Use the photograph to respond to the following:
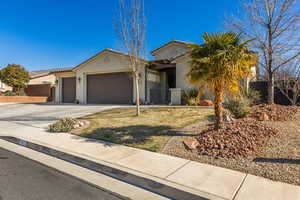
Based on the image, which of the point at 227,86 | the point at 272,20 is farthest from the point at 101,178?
the point at 272,20

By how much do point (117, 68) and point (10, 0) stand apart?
→ 8.71 metres

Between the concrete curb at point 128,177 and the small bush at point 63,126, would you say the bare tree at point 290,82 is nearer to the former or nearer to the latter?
the concrete curb at point 128,177

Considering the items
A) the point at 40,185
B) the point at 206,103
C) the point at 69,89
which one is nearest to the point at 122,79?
the point at 69,89

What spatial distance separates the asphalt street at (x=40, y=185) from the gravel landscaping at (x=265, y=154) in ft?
7.20

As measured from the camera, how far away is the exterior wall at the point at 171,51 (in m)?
17.6

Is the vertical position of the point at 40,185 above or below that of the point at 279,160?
below

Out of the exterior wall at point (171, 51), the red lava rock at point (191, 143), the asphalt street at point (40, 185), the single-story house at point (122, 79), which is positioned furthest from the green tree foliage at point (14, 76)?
the red lava rock at point (191, 143)

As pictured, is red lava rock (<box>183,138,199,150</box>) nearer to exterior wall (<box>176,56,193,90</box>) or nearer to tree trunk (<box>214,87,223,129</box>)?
tree trunk (<box>214,87,223,129</box>)

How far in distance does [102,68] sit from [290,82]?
14046 millimetres

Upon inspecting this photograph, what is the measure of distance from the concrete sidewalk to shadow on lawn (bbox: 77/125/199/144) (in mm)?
494

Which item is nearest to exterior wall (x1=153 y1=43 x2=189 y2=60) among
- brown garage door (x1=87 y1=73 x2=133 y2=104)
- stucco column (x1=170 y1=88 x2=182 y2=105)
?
brown garage door (x1=87 y1=73 x2=133 y2=104)

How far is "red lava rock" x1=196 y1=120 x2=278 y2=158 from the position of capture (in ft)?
13.5

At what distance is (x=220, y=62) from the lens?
4387mm

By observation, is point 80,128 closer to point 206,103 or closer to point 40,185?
point 40,185
